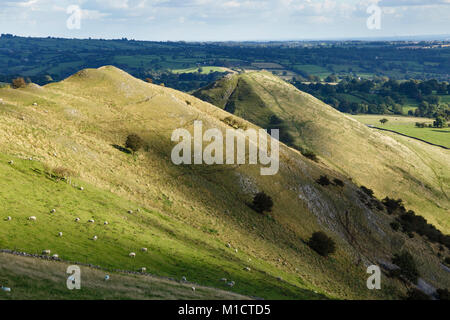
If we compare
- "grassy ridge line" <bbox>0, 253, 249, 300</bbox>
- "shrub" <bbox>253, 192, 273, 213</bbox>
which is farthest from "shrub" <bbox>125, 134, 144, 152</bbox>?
"grassy ridge line" <bbox>0, 253, 249, 300</bbox>

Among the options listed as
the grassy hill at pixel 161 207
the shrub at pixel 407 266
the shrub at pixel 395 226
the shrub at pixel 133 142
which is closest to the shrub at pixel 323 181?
the grassy hill at pixel 161 207

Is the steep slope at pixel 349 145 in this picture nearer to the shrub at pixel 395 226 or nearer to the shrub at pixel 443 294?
the shrub at pixel 395 226

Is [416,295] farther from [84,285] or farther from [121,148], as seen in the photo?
[121,148]

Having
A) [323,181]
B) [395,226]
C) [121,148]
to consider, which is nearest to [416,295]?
[395,226]

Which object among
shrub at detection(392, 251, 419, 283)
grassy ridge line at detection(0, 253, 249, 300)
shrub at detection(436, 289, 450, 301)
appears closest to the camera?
grassy ridge line at detection(0, 253, 249, 300)

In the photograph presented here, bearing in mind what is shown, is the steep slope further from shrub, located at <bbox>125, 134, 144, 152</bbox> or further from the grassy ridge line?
the grassy ridge line
